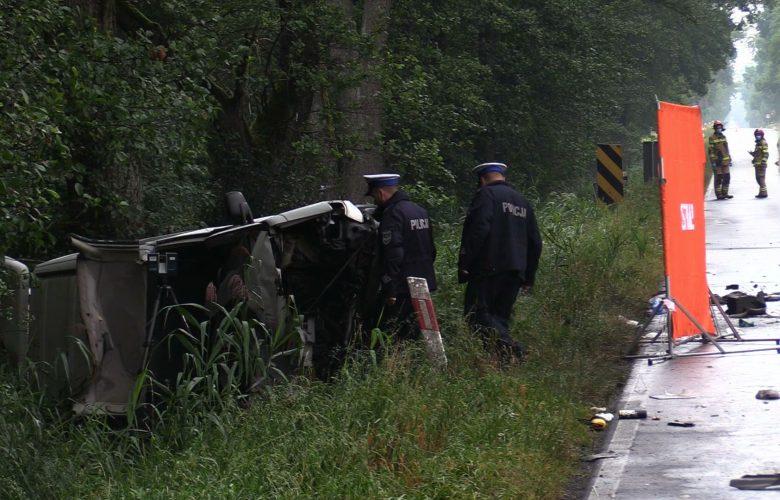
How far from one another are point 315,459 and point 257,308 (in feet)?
6.43

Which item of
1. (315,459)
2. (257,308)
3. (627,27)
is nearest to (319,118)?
(257,308)

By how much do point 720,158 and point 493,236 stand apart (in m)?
20.0

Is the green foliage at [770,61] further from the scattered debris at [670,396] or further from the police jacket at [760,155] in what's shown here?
the scattered debris at [670,396]

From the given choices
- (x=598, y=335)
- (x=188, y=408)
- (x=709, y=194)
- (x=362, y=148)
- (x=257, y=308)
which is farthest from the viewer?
(x=709, y=194)

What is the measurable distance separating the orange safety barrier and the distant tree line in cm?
423

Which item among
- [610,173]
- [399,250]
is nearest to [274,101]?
[610,173]

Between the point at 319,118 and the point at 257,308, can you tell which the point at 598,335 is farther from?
the point at 319,118

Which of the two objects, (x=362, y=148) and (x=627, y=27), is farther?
(x=627, y=27)

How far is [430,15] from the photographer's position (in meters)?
19.1

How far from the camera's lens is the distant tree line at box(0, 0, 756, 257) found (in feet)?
28.6

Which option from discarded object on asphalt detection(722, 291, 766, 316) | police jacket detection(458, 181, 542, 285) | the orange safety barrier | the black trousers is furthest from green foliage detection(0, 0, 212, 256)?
discarded object on asphalt detection(722, 291, 766, 316)

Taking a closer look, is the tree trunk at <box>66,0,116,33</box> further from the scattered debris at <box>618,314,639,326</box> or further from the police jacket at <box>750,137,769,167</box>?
the police jacket at <box>750,137,769,167</box>

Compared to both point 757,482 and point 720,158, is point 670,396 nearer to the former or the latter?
point 757,482

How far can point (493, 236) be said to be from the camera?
31.8 ft
